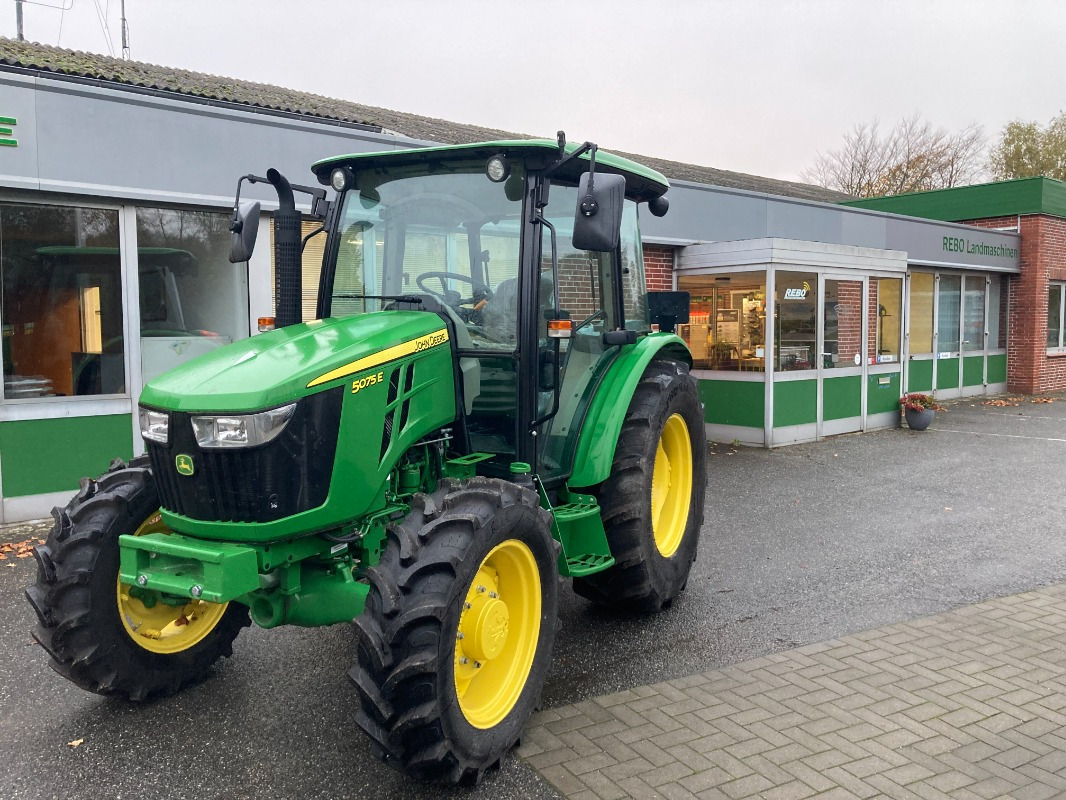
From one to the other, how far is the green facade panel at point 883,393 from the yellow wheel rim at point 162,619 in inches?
416

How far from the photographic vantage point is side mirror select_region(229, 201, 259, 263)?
13.5 ft

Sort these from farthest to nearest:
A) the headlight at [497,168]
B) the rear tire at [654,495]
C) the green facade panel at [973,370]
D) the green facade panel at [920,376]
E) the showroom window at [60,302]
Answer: the green facade panel at [973,370] → the green facade panel at [920,376] → the showroom window at [60,302] → the rear tire at [654,495] → the headlight at [497,168]

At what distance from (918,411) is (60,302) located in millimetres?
10729

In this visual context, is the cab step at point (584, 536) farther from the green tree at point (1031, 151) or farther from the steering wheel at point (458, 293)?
the green tree at point (1031, 151)

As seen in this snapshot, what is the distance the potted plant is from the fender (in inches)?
352

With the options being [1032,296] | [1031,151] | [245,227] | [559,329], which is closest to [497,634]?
[559,329]

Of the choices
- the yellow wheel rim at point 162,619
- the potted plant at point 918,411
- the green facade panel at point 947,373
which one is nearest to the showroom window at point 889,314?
the potted plant at point 918,411

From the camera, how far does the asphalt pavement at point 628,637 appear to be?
3.34 meters

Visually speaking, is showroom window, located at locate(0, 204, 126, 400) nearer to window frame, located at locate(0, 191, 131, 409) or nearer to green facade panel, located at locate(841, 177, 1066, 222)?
window frame, located at locate(0, 191, 131, 409)

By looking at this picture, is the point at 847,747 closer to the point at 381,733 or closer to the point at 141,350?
the point at 381,733

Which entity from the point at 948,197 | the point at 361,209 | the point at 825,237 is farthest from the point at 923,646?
the point at 948,197

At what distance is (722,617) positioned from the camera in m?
5.06

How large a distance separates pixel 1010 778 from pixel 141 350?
22.9 ft

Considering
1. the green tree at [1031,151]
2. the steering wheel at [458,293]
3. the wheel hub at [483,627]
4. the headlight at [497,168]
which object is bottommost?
the wheel hub at [483,627]
